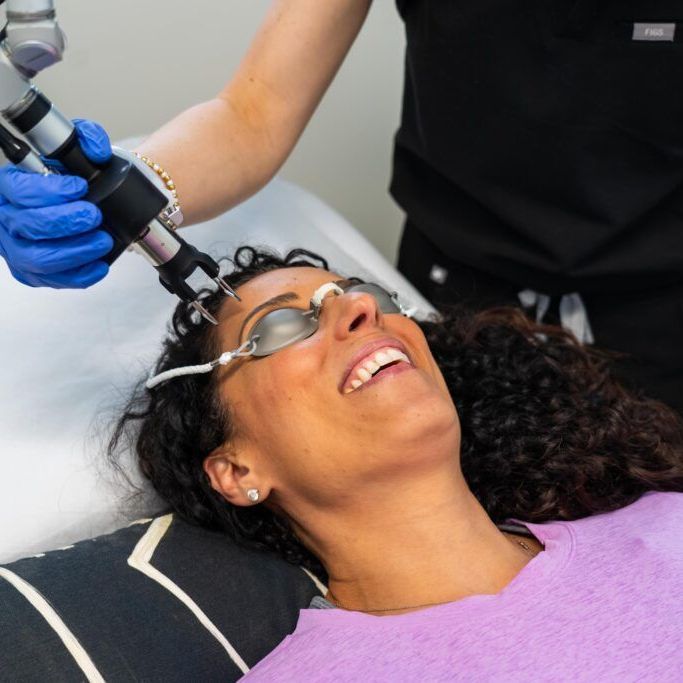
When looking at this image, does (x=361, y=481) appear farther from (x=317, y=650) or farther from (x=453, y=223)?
(x=453, y=223)

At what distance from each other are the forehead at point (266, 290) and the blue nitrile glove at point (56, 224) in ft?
0.80

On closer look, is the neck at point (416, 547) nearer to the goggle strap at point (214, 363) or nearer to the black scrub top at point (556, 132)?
the goggle strap at point (214, 363)

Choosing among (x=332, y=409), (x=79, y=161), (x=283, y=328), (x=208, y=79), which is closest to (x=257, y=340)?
(x=283, y=328)

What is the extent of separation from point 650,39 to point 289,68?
1.75ft

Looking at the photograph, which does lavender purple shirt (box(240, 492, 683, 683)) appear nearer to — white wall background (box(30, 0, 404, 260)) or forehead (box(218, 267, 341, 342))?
forehead (box(218, 267, 341, 342))

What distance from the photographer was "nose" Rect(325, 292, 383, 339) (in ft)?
4.16

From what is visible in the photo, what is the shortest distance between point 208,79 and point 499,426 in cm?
106

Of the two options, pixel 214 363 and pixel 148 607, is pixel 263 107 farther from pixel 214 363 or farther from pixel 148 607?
pixel 148 607

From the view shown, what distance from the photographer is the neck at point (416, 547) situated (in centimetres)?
125

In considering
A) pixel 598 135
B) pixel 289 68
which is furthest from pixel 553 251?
pixel 289 68

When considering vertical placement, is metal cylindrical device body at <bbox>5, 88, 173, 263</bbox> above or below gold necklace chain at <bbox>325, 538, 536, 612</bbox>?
above

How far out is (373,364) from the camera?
1.25 m

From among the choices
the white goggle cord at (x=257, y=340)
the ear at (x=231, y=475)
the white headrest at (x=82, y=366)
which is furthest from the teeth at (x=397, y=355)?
the white headrest at (x=82, y=366)

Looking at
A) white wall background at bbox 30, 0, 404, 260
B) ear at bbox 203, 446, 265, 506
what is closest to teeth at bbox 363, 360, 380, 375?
ear at bbox 203, 446, 265, 506
